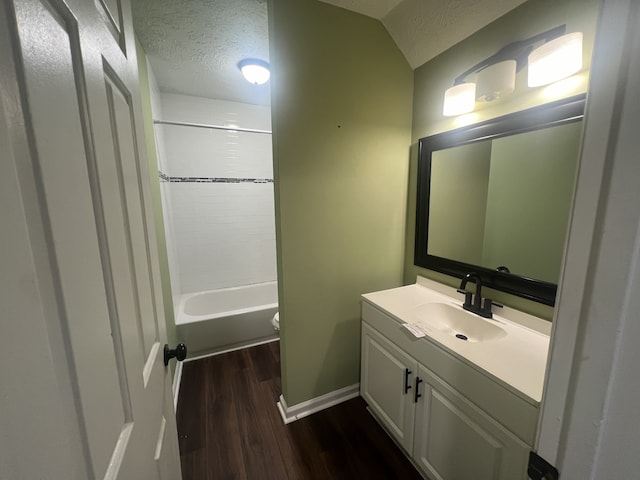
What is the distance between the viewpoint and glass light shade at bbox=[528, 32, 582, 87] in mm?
986

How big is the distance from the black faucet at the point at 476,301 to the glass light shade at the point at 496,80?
3.04 feet

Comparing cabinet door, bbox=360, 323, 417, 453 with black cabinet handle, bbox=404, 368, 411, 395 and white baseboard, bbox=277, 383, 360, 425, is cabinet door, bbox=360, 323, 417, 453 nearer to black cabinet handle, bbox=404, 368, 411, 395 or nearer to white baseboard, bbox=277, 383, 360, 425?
→ black cabinet handle, bbox=404, 368, 411, 395

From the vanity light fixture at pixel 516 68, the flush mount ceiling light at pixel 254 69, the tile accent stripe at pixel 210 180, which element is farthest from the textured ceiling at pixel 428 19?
the tile accent stripe at pixel 210 180

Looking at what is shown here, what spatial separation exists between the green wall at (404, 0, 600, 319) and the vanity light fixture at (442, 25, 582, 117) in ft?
0.16

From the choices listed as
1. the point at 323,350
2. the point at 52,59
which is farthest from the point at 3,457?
the point at 323,350

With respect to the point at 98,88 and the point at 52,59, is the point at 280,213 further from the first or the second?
the point at 52,59

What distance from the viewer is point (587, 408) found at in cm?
40

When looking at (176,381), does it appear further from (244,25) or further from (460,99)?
(460,99)

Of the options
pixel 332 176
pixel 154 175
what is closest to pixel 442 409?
pixel 332 176

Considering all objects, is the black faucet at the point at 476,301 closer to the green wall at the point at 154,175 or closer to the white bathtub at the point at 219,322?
the white bathtub at the point at 219,322

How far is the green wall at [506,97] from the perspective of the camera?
40.4 inches

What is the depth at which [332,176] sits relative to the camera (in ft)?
5.22

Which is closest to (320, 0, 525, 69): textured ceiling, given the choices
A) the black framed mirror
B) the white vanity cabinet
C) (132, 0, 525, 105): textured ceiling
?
(132, 0, 525, 105): textured ceiling

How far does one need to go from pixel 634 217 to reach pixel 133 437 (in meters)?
0.95
